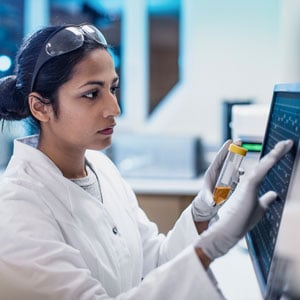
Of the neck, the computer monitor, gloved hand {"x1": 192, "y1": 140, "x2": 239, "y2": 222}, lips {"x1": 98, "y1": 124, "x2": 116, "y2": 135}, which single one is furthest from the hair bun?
the computer monitor

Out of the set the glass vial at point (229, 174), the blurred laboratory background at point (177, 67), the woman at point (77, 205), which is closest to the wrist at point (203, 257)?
the woman at point (77, 205)

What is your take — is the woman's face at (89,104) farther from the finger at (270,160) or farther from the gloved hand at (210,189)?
the finger at (270,160)

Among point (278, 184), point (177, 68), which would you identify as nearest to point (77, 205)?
point (278, 184)

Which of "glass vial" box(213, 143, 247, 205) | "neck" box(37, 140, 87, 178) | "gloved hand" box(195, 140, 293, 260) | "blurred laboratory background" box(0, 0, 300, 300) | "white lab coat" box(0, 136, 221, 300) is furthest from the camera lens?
"blurred laboratory background" box(0, 0, 300, 300)

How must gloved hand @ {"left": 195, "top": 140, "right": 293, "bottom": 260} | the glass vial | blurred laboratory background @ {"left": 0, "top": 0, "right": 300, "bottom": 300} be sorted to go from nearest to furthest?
gloved hand @ {"left": 195, "top": 140, "right": 293, "bottom": 260} → the glass vial → blurred laboratory background @ {"left": 0, "top": 0, "right": 300, "bottom": 300}

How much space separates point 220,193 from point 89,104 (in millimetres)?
394

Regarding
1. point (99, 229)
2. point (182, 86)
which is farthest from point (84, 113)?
point (182, 86)

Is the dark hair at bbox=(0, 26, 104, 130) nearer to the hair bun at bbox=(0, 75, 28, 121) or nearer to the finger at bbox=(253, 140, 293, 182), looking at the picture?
the hair bun at bbox=(0, 75, 28, 121)

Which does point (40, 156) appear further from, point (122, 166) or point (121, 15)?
point (121, 15)

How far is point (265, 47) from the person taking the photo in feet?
10.5

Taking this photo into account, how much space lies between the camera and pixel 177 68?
348 cm

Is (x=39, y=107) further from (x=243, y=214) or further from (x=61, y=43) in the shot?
(x=243, y=214)

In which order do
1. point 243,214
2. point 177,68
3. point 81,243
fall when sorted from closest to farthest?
point 243,214
point 81,243
point 177,68

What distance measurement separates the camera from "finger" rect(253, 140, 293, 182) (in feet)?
2.79
